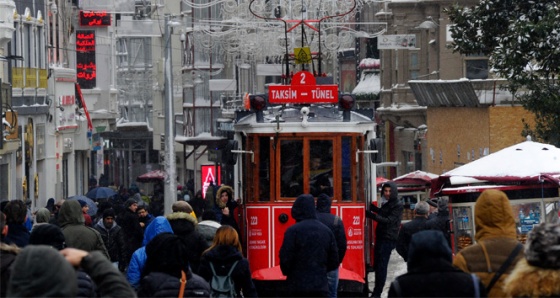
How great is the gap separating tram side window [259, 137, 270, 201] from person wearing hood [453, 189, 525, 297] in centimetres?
830

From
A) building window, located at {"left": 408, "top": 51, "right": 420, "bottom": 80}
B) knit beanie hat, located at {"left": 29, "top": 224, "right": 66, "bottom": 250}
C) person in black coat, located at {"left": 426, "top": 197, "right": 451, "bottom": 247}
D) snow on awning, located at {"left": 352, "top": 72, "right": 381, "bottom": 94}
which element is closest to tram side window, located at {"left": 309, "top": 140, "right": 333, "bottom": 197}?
person in black coat, located at {"left": 426, "top": 197, "right": 451, "bottom": 247}

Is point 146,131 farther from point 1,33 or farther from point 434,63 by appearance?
point 1,33

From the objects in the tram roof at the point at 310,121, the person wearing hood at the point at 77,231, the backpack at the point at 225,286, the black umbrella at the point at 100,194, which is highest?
the tram roof at the point at 310,121

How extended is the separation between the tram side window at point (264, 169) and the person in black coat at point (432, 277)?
9.33 meters

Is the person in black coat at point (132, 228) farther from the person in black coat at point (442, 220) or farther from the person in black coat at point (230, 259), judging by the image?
the person in black coat at point (230, 259)

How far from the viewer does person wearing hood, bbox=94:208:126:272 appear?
1741 centimetres

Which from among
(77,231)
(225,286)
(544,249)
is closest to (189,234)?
(77,231)

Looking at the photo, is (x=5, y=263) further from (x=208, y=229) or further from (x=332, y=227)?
(x=332, y=227)

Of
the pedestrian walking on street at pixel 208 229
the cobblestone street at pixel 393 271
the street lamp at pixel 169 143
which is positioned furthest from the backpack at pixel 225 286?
the street lamp at pixel 169 143

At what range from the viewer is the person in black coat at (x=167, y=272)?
9328 mm

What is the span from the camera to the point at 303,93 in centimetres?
1741

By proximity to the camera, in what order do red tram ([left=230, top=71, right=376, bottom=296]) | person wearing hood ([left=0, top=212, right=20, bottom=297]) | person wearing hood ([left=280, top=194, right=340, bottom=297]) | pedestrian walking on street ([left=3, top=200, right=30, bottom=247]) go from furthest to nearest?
red tram ([left=230, top=71, right=376, bottom=296]) < pedestrian walking on street ([left=3, top=200, right=30, bottom=247]) < person wearing hood ([left=280, top=194, right=340, bottom=297]) < person wearing hood ([left=0, top=212, right=20, bottom=297])

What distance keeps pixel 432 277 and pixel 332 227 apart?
7.18m

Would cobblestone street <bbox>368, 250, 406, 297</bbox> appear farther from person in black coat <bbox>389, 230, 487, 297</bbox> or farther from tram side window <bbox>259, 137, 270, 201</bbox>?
person in black coat <bbox>389, 230, 487, 297</bbox>
